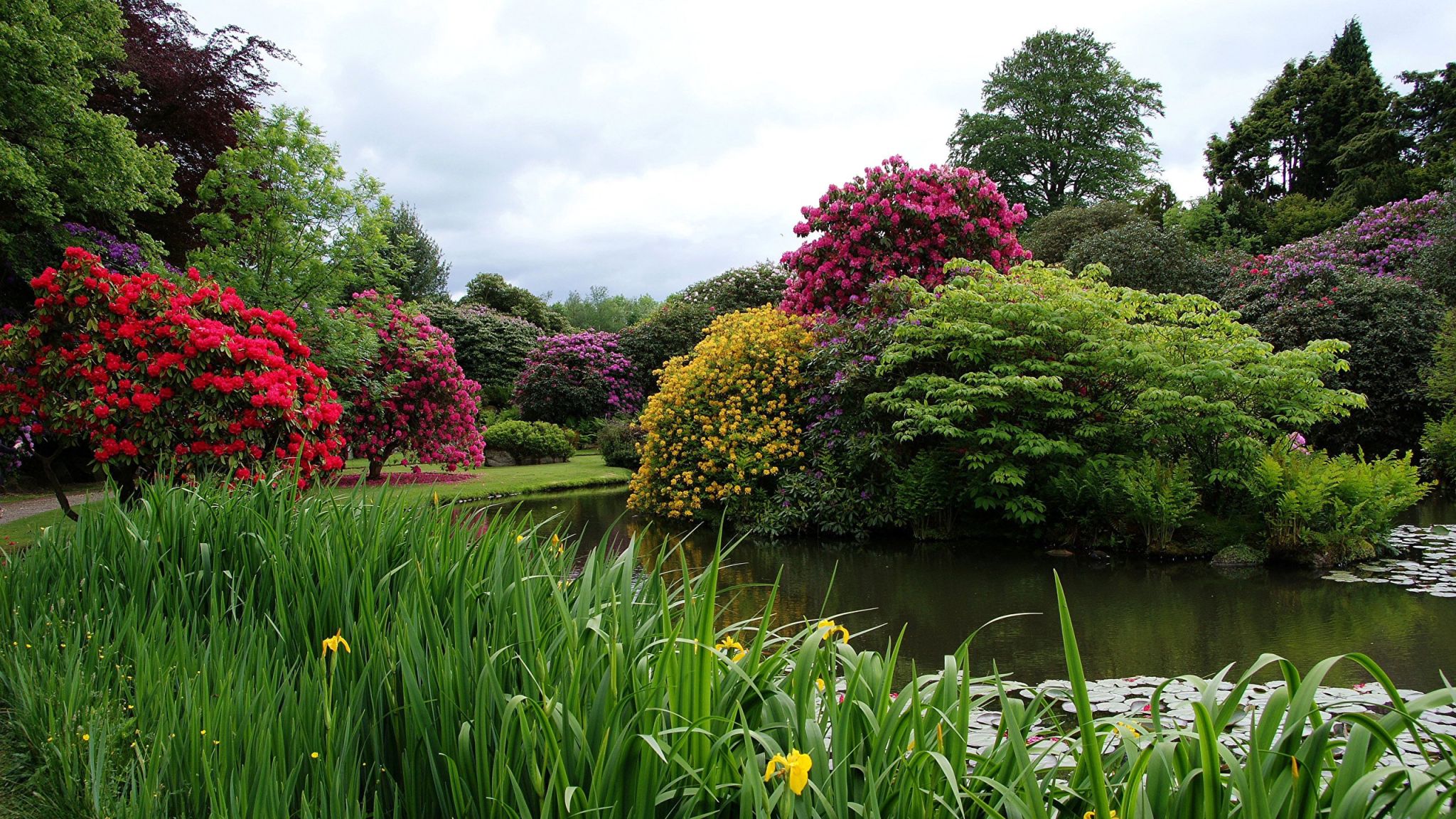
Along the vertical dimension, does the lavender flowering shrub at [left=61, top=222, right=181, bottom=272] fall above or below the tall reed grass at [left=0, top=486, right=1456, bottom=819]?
above

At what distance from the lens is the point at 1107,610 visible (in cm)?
632

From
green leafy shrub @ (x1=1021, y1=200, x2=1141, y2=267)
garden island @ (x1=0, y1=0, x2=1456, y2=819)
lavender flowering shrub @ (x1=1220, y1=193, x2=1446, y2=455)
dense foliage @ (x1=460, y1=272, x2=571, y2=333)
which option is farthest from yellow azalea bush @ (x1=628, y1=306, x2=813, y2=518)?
dense foliage @ (x1=460, y1=272, x2=571, y2=333)

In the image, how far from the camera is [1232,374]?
318 inches

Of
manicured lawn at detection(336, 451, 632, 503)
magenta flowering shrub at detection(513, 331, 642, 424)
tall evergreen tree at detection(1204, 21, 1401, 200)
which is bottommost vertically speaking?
manicured lawn at detection(336, 451, 632, 503)

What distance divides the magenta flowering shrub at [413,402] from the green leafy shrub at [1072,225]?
589 inches

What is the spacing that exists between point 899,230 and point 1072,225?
12.5 m

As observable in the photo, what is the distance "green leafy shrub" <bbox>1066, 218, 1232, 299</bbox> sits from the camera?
17328mm

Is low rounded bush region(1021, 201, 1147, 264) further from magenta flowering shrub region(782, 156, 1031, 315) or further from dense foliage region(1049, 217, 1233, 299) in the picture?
magenta flowering shrub region(782, 156, 1031, 315)

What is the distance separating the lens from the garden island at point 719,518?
5.57 ft

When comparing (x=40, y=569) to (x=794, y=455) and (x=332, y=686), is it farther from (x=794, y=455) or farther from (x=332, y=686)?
(x=794, y=455)

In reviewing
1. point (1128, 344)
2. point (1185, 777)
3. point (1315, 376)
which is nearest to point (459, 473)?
point (1128, 344)

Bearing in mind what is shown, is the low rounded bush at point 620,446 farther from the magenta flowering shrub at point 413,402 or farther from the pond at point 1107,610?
the pond at point 1107,610

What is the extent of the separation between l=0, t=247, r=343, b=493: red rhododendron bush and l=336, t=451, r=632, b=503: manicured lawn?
5.87 meters

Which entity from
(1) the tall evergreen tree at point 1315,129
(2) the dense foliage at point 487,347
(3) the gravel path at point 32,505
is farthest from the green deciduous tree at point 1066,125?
(3) the gravel path at point 32,505
